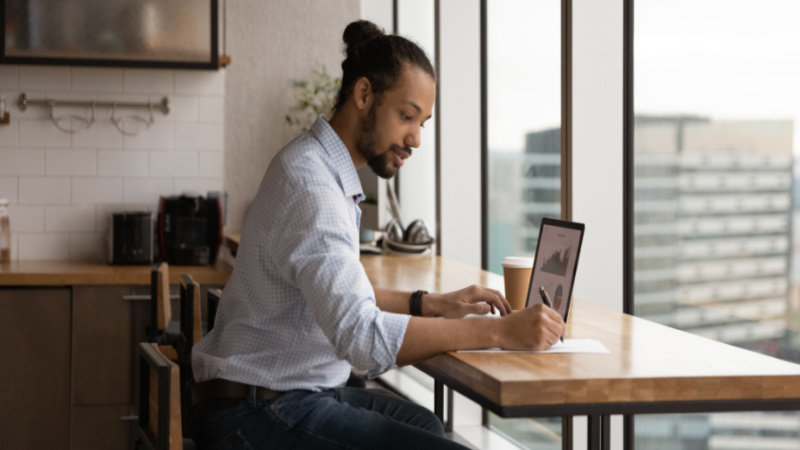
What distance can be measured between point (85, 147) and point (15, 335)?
1.02 m

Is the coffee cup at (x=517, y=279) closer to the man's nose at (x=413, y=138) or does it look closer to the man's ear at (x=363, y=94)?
the man's nose at (x=413, y=138)

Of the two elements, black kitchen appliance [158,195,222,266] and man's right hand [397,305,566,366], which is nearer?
man's right hand [397,305,566,366]

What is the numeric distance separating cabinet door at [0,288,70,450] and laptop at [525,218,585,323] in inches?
94.7

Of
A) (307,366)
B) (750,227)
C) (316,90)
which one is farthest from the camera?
(316,90)

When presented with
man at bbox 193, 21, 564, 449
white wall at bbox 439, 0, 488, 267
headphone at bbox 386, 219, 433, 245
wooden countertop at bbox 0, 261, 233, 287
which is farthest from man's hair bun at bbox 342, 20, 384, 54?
white wall at bbox 439, 0, 488, 267

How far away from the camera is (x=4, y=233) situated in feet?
13.4

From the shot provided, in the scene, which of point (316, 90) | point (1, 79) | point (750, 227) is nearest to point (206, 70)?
point (316, 90)

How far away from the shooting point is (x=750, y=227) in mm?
2342

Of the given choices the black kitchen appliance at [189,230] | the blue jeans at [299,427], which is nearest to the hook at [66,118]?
→ the black kitchen appliance at [189,230]

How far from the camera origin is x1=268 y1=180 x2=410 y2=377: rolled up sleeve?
146cm

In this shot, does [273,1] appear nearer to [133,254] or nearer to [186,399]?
[133,254]

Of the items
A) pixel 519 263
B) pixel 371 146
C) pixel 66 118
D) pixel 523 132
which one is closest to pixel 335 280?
pixel 371 146

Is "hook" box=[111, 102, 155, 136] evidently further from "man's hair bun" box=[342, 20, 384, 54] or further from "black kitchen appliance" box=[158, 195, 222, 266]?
"man's hair bun" box=[342, 20, 384, 54]

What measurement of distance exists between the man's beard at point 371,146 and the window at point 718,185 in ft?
3.39
